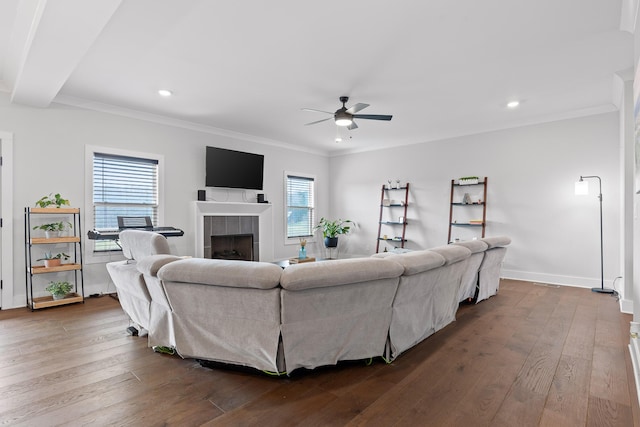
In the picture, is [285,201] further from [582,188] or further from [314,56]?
[582,188]

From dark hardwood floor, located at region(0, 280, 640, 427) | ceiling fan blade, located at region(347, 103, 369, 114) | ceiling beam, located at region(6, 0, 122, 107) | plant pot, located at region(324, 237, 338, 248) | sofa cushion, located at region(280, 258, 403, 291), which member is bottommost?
dark hardwood floor, located at region(0, 280, 640, 427)

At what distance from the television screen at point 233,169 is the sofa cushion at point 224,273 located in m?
3.69

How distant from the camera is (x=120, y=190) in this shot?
4738 millimetres

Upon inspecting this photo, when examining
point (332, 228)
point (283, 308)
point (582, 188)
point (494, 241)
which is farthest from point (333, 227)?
point (283, 308)

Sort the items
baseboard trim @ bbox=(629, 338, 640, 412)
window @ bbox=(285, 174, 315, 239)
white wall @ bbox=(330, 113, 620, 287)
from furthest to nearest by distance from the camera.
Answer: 1. window @ bbox=(285, 174, 315, 239)
2. white wall @ bbox=(330, 113, 620, 287)
3. baseboard trim @ bbox=(629, 338, 640, 412)

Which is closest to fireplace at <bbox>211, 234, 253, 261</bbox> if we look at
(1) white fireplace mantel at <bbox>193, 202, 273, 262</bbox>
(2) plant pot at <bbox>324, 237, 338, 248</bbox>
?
(1) white fireplace mantel at <bbox>193, 202, 273, 262</bbox>

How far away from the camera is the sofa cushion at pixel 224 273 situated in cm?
199

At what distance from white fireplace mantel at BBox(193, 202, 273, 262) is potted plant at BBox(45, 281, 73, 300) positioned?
175 centimetres

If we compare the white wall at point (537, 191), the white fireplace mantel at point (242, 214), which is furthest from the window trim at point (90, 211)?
the white wall at point (537, 191)

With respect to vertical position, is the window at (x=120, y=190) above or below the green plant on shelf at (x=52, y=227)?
above

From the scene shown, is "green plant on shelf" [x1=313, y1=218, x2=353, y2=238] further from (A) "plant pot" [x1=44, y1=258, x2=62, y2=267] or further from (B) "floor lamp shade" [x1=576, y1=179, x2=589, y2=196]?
(A) "plant pot" [x1=44, y1=258, x2=62, y2=267]

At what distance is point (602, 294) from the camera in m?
4.42

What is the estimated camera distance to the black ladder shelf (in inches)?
266

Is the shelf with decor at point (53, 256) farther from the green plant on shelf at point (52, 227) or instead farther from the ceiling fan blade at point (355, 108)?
the ceiling fan blade at point (355, 108)
